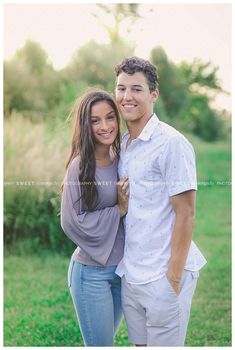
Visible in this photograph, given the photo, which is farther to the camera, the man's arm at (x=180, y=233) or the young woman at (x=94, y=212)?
the young woman at (x=94, y=212)

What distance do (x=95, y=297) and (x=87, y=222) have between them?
0.25 meters

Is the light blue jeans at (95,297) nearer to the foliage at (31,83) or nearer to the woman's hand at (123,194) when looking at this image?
Result: the woman's hand at (123,194)

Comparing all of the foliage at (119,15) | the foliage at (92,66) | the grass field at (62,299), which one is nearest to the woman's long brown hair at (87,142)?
the grass field at (62,299)

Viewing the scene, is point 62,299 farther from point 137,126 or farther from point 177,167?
point 177,167

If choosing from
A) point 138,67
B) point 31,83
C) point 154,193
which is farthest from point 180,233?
point 31,83

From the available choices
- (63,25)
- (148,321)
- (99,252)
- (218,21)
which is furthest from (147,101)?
(63,25)

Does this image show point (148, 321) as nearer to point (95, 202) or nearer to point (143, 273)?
point (143, 273)

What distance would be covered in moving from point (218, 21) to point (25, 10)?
1.53 meters

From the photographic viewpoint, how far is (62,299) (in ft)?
11.8

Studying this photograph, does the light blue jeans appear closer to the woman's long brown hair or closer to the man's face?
the woman's long brown hair

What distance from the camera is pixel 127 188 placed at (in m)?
1.90

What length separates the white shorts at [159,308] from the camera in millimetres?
1813

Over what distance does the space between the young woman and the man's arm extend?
21 cm

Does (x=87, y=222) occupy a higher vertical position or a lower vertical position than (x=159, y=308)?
higher
